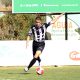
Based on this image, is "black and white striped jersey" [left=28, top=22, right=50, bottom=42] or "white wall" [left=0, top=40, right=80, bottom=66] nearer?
"black and white striped jersey" [left=28, top=22, right=50, bottom=42]

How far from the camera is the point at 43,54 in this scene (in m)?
20.9

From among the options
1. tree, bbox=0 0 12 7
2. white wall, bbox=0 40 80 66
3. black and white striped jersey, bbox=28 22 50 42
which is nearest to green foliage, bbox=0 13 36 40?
tree, bbox=0 0 12 7

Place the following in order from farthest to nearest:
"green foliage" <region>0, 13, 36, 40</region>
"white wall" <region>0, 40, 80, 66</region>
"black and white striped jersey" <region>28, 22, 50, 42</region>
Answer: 1. "green foliage" <region>0, 13, 36, 40</region>
2. "white wall" <region>0, 40, 80, 66</region>
3. "black and white striped jersey" <region>28, 22, 50, 42</region>

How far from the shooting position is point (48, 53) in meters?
21.0

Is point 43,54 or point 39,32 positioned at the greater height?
point 39,32

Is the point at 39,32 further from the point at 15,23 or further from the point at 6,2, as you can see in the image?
the point at 15,23

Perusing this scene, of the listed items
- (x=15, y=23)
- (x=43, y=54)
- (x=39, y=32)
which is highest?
(x=39, y=32)

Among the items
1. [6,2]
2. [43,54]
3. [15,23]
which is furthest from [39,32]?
[15,23]

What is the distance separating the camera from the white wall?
2088cm

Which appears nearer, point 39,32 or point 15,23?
point 39,32

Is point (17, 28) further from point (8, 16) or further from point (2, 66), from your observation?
point (2, 66)

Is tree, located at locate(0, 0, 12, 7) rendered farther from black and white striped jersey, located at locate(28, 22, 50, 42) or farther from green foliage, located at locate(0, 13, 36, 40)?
black and white striped jersey, located at locate(28, 22, 50, 42)

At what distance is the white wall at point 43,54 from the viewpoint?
2088 cm

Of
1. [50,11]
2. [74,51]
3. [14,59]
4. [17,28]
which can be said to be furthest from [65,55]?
[17,28]
